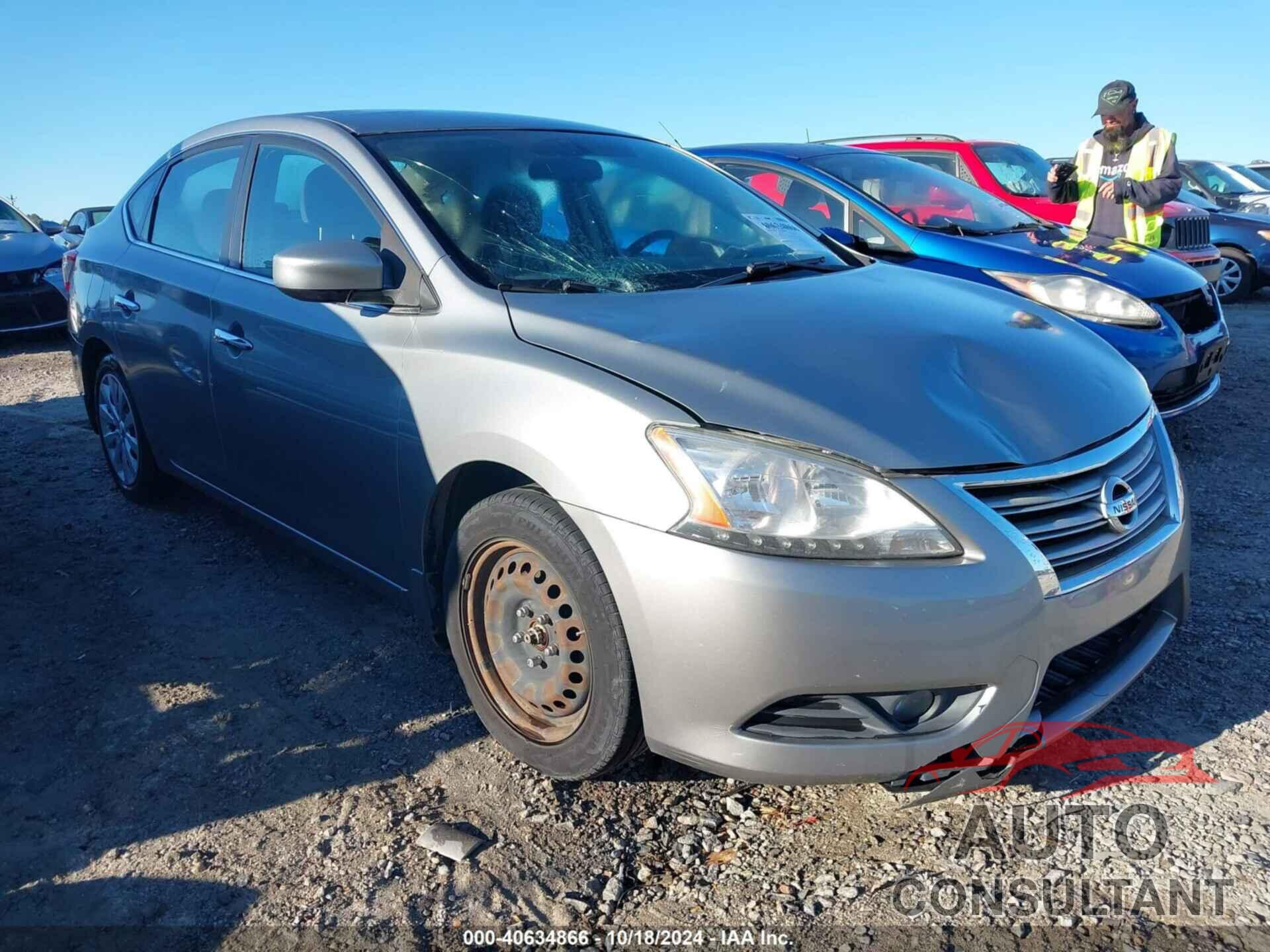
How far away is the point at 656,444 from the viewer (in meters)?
2.12

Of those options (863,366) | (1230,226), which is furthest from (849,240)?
(1230,226)

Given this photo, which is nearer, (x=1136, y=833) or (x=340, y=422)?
(x=1136, y=833)

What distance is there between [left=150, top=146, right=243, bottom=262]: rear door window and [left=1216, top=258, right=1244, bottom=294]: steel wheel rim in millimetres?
10463

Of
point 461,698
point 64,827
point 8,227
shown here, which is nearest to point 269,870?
point 64,827

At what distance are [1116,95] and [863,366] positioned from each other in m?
5.19

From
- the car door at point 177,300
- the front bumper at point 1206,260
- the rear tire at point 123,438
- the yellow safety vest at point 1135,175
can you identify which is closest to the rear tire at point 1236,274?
the front bumper at point 1206,260

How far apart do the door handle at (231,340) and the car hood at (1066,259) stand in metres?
3.38

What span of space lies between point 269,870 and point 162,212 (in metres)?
2.96

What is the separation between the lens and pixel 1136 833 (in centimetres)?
229

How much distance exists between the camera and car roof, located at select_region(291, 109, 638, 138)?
330cm

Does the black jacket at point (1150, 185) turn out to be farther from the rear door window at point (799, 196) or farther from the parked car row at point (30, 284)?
the parked car row at point (30, 284)

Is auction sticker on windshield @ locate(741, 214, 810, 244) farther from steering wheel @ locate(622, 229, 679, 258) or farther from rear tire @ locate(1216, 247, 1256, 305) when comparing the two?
rear tire @ locate(1216, 247, 1256, 305)

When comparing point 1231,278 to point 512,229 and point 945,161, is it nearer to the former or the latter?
point 945,161

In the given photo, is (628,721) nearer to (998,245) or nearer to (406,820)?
(406,820)
